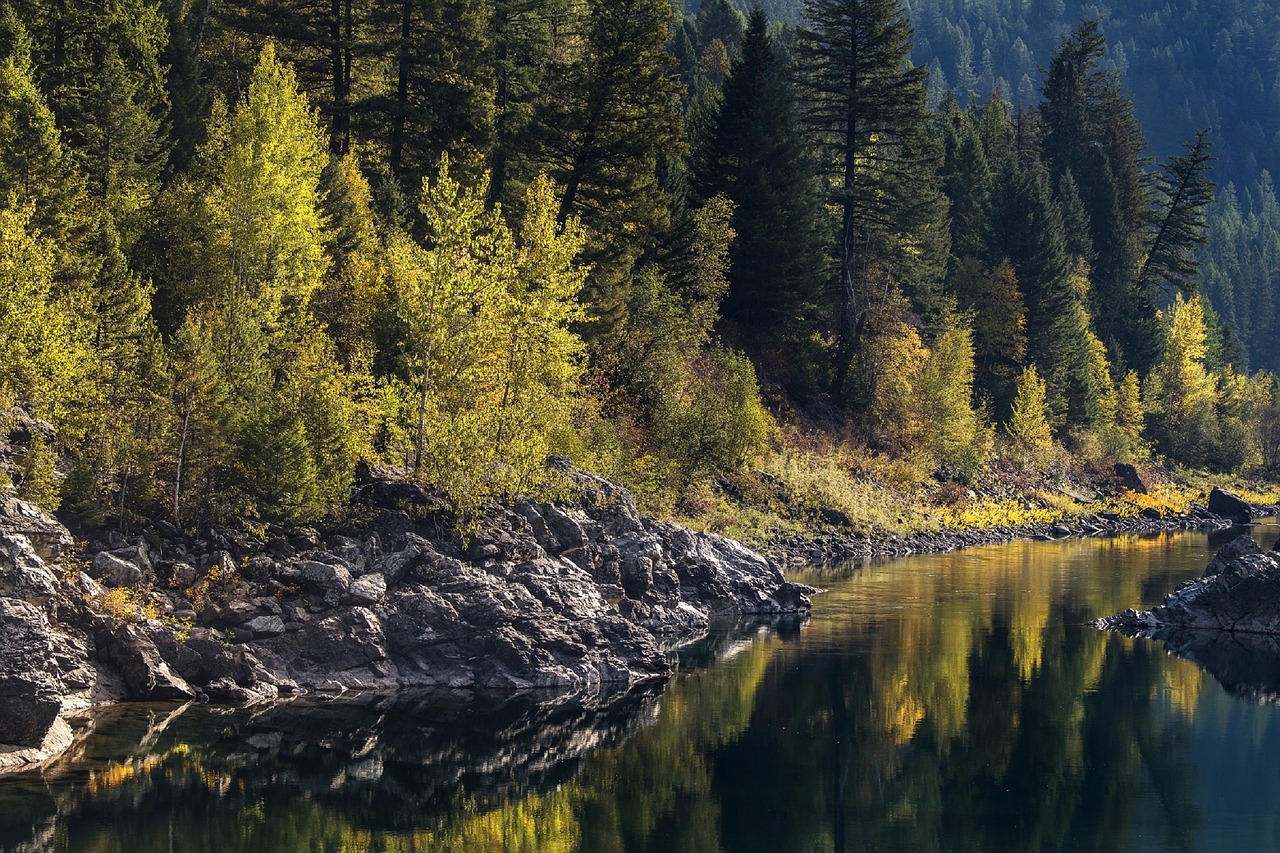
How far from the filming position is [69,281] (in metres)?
40.5

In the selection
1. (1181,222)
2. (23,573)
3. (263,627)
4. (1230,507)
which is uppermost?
(1181,222)

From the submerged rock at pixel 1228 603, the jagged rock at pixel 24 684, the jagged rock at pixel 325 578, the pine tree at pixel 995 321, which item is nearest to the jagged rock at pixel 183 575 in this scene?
the jagged rock at pixel 325 578

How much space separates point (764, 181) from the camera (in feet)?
239

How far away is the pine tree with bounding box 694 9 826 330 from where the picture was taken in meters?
73.3

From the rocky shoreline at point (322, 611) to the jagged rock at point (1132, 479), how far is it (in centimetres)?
6197

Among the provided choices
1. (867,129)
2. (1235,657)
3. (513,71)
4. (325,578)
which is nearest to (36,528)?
(325,578)

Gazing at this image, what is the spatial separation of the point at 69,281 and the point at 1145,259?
314 feet

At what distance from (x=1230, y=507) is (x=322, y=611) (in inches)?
2980

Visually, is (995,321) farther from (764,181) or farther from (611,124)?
(611,124)

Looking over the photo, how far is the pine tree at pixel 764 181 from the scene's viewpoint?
7331 centimetres

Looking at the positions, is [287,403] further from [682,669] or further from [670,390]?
[670,390]

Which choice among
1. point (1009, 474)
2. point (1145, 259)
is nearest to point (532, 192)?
point (1009, 474)

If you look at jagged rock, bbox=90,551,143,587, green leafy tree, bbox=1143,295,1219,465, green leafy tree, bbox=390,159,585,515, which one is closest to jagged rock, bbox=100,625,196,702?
jagged rock, bbox=90,551,143,587

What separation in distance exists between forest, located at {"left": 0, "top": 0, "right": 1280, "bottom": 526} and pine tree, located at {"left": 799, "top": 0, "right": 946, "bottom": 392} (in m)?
0.25
